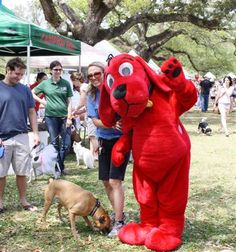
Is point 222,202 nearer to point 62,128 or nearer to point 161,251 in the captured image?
point 161,251

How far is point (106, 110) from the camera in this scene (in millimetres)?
4371

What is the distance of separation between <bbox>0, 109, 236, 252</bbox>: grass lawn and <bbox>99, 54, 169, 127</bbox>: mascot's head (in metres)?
1.33

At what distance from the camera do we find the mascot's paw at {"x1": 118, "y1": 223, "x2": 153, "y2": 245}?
434 centimetres

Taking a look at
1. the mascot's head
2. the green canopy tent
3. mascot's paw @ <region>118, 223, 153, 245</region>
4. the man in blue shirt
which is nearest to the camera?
the mascot's head

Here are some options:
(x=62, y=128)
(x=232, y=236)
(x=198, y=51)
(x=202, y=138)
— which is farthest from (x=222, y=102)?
(x=198, y=51)

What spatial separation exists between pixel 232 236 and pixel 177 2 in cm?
1664

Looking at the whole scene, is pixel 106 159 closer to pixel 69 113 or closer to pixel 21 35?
pixel 69 113

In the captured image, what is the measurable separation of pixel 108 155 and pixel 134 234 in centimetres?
80

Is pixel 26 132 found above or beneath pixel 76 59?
beneath

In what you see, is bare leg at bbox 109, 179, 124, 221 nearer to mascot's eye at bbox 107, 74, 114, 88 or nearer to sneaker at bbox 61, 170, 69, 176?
mascot's eye at bbox 107, 74, 114, 88

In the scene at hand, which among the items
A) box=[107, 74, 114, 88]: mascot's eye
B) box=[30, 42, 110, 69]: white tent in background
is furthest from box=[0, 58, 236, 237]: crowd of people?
box=[30, 42, 110, 69]: white tent in background

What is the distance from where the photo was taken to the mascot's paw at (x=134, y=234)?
4.34m

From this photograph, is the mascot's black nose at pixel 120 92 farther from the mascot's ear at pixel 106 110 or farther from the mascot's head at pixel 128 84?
the mascot's ear at pixel 106 110

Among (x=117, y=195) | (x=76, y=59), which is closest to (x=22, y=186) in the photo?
(x=117, y=195)
